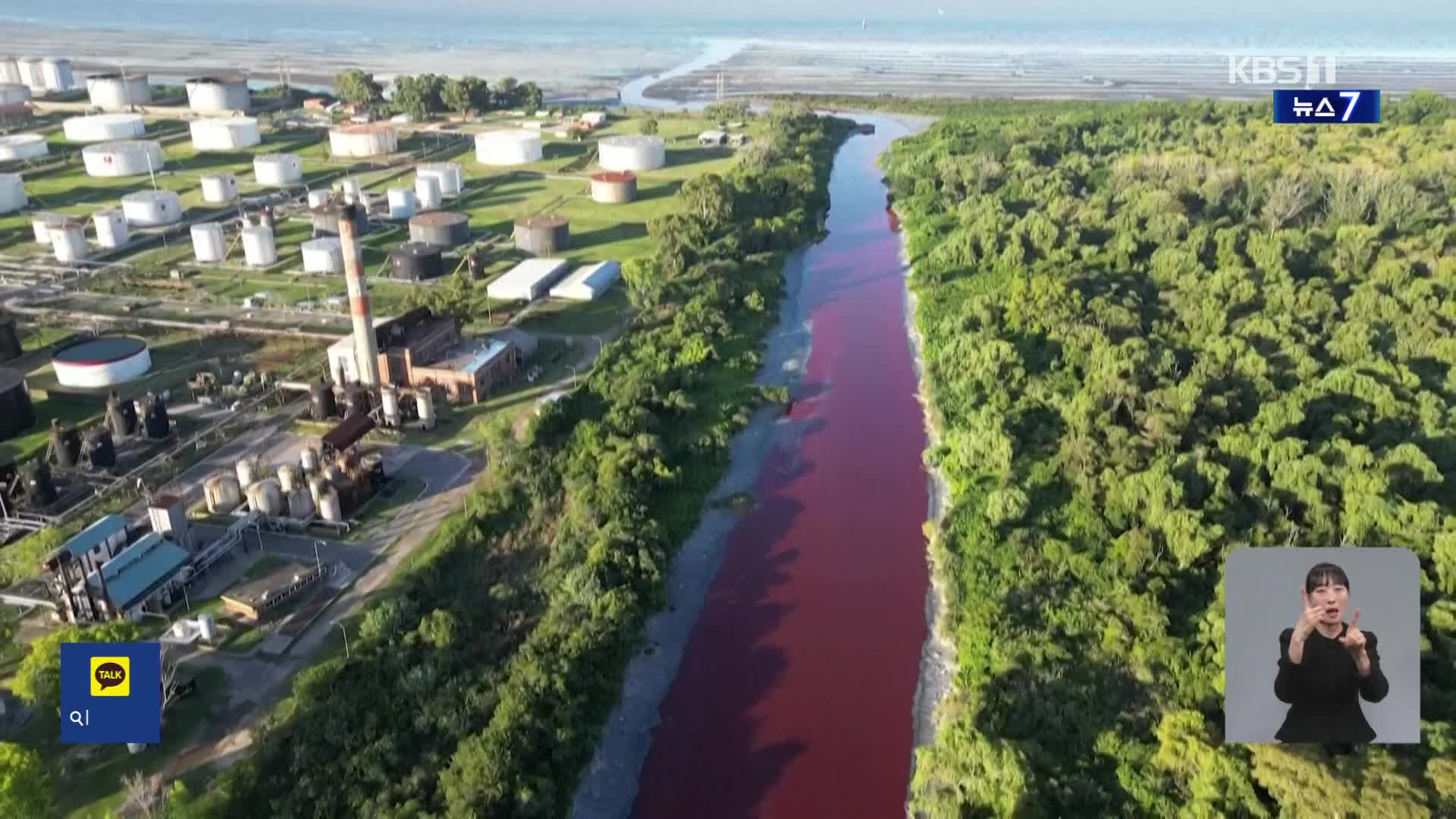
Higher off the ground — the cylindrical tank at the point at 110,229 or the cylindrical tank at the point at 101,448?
the cylindrical tank at the point at 110,229

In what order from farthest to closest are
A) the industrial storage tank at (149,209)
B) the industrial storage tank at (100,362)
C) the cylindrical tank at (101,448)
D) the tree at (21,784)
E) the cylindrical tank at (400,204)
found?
the cylindrical tank at (400,204), the industrial storage tank at (149,209), the industrial storage tank at (100,362), the cylindrical tank at (101,448), the tree at (21,784)

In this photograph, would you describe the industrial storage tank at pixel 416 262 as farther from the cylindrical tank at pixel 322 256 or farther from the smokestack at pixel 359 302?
the smokestack at pixel 359 302

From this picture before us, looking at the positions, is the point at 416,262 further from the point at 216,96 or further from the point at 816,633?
the point at 216,96

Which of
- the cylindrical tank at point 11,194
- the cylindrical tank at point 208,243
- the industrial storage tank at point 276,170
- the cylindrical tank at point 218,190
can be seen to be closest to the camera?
the cylindrical tank at point 208,243

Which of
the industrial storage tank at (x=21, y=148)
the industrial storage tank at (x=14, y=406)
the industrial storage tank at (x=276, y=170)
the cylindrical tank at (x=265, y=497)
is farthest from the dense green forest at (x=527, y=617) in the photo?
the industrial storage tank at (x=21, y=148)

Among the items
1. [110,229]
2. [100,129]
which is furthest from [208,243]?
[100,129]

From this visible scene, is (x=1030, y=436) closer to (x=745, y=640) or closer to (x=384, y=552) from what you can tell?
(x=745, y=640)

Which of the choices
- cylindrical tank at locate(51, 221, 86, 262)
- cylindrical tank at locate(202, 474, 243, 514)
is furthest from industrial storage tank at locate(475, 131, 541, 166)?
cylindrical tank at locate(202, 474, 243, 514)
